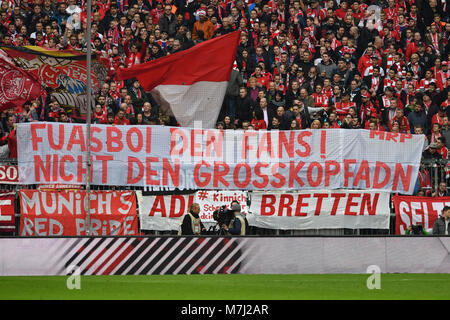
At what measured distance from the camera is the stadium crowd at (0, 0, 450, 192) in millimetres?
21938

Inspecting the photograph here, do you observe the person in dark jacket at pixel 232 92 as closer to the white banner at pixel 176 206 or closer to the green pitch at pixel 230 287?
the white banner at pixel 176 206

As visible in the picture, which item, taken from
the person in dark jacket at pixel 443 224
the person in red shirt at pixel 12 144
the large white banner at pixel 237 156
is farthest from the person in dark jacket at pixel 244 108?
the person in red shirt at pixel 12 144

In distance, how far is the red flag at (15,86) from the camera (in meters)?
20.6

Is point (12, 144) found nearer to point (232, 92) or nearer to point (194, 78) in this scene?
point (194, 78)

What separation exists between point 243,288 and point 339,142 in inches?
233

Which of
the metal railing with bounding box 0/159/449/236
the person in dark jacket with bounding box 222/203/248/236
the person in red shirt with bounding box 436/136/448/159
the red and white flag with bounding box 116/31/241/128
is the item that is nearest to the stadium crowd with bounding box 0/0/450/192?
the person in red shirt with bounding box 436/136/448/159

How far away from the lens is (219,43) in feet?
67.5

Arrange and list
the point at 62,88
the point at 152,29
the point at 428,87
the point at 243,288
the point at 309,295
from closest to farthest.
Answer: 1. the point at 309,295
2. the point at 243,288
3. the point at 62,88
4. the point at 428,87
5. the point at 152,29

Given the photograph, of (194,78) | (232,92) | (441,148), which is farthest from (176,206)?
(441,148)

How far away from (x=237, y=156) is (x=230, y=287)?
5.27 metres

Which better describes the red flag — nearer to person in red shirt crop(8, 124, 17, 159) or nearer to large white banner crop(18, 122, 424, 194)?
person in red shirt crop(8, 124, 17, 159)
